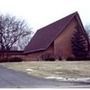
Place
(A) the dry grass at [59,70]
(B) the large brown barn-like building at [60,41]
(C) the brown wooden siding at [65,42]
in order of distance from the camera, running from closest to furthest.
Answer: (A) the dry grass at [59,70] → (B) the large brown barn-like building at [60,41] → (C) the brown wooden siding at [65,42]

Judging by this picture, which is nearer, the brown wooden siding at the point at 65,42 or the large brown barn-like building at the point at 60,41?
the large brown barn-like building at the point at 60,41

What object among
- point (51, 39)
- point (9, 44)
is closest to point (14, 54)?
point (9, 44)

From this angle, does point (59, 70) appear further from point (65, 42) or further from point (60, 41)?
point (65, 42)

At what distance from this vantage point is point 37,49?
171ft

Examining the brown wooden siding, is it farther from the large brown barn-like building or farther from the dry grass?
the dry grass

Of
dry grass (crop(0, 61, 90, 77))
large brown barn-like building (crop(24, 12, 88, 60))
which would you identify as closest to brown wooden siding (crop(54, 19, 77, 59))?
large brown barn-like building (crop(24, 12, 88, 60))

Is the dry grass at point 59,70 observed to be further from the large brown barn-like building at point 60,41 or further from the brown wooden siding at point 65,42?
the brown wooden siding at point 65,42

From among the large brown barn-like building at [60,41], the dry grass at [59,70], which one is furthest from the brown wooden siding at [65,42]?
the dry grass at [59,70]

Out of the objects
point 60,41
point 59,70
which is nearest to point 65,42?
point 60,41

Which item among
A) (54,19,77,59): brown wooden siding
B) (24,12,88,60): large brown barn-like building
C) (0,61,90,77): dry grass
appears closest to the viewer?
(0,61,90,77): dry grass

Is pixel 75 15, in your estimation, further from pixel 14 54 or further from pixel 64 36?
pixel 14 54

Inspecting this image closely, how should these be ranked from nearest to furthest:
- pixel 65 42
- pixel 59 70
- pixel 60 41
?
pixel 59 70
pixel 60 41
pixel 65 42

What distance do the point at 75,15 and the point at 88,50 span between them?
6.23 meters

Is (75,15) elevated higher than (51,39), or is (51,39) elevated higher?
(75,15)
